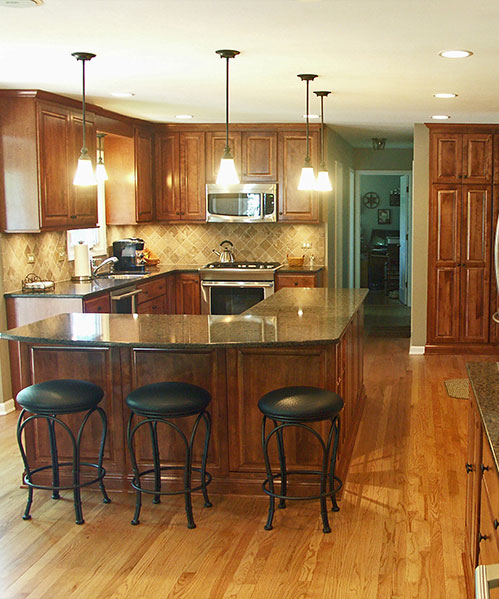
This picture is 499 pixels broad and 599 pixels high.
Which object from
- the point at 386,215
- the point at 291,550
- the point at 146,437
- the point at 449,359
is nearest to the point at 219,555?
the point at 291,550

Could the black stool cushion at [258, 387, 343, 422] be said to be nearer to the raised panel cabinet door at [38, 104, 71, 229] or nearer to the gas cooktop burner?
the raised panel cabinet door at [38, 104, 71, 229]

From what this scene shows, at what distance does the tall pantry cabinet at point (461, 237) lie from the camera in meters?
7.48

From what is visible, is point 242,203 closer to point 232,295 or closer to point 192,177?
point 192,177

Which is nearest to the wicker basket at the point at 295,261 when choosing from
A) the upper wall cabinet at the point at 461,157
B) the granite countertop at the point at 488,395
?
the upper wall cabinet at the point at 461,157

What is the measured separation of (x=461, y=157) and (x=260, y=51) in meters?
4.14

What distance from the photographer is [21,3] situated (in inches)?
116

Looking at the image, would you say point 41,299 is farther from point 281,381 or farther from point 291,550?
point 291,550

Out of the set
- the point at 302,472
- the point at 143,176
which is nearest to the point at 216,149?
the point at 143,176

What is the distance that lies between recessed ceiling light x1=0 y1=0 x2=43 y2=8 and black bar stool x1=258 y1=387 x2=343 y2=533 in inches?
78.1

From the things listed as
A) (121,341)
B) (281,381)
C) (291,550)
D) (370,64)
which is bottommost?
(291,550)

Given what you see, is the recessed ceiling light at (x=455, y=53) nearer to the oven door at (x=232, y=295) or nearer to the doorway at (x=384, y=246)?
the oven door at (x=232, y=295)

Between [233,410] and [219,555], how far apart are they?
82 cm

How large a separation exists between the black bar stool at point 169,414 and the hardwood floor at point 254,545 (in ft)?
0.49

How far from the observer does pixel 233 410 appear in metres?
3.89
